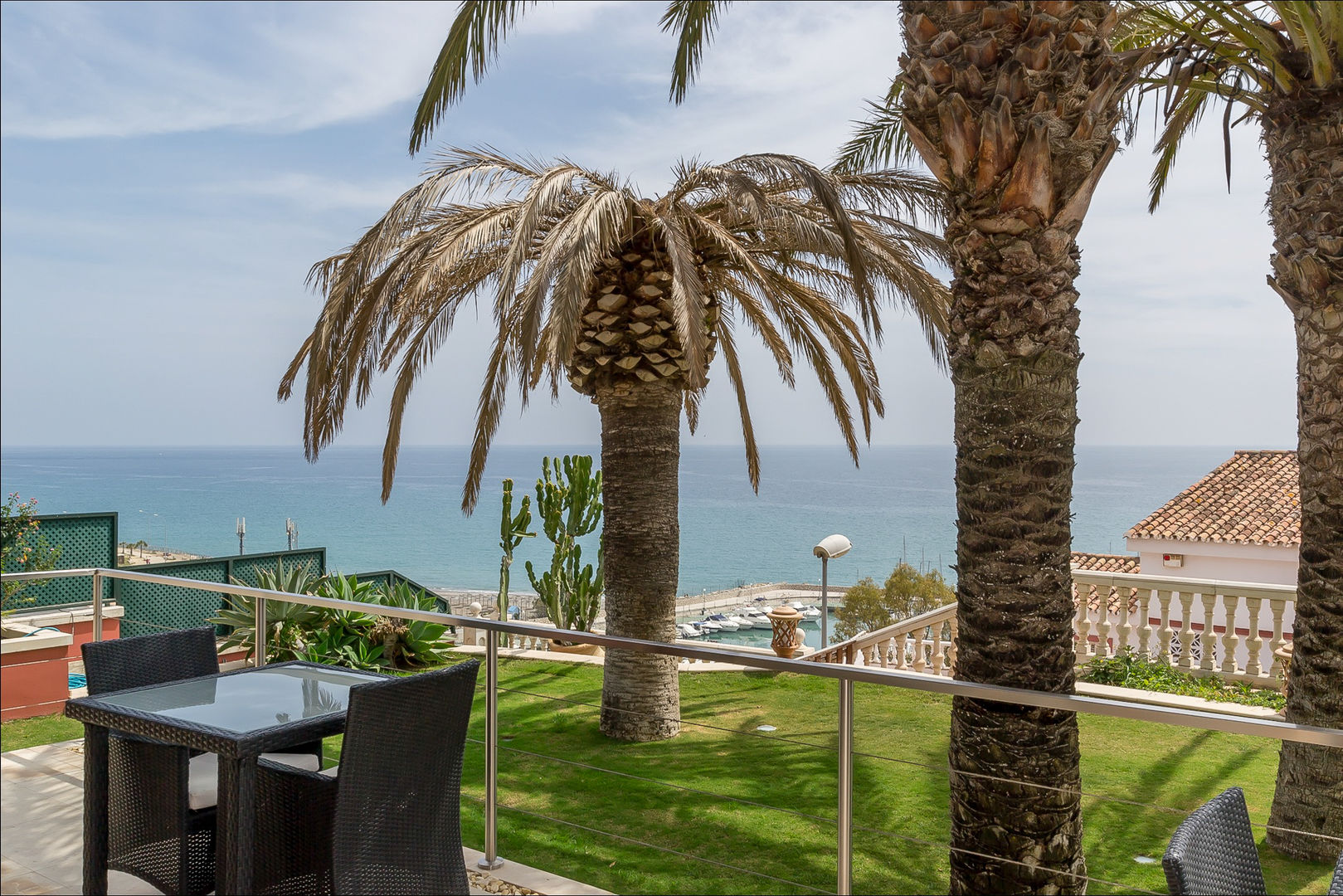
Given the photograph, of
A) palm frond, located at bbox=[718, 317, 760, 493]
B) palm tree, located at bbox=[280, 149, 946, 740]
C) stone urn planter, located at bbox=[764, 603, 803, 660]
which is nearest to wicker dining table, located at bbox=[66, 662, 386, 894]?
palm tree, located at bbox=[280, 149, 946, 740]

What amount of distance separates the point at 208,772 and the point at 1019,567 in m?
2.92

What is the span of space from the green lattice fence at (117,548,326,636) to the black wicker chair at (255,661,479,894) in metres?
7.33

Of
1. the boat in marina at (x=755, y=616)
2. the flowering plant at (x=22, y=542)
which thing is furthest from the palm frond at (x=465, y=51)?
the boat in marina at (x=755, y=616)

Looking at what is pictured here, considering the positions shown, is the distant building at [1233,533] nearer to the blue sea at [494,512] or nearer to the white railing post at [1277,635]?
the white railing post at [1277,635]

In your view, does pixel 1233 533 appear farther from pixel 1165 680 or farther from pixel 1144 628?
pixel 1165 680

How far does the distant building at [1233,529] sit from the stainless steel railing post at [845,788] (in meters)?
22.6

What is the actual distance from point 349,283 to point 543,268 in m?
1.35

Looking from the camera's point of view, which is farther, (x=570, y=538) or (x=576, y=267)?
(x=570, y=538)

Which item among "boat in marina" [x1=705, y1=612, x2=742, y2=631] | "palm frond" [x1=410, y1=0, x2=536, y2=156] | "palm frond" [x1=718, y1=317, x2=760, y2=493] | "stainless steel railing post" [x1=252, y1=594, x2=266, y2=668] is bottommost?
"boat in marina" [x1=705, y1=612, x2=742, y2=631]

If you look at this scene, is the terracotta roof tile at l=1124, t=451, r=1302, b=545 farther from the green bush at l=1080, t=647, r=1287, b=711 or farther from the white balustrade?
the green bush at l=1080, t=647, r=1287, b=711

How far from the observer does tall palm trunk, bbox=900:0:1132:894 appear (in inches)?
138

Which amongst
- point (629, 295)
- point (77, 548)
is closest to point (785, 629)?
point (629, 295)

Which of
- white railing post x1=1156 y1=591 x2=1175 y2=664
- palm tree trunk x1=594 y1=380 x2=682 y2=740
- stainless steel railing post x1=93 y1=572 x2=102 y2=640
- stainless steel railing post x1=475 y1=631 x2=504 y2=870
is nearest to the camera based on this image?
stainless steel railing post x1=475 y1=631 x2=504 y2=870

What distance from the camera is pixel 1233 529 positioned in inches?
931
